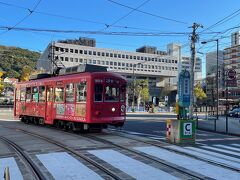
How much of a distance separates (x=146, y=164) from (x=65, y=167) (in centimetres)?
226

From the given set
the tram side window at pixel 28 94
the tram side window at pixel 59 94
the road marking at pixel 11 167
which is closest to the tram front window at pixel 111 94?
the tram side window at pixel 59 94

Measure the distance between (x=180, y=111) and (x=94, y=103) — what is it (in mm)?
4066

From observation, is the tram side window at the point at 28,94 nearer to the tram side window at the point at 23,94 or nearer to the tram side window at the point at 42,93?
the tram side window at the point at 23,94

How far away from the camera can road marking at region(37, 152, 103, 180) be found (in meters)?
9.16

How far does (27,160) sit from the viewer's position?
36.9 ft

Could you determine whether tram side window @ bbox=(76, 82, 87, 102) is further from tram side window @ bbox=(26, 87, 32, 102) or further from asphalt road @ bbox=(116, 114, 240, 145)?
tram side window @ bbox=(26, 87, 32, 102)

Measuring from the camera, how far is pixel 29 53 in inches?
4141

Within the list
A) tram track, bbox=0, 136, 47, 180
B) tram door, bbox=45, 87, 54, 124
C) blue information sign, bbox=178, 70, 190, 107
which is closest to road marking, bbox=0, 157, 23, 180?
tram track, bbox=0, 136, 47, 180

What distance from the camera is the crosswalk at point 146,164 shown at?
9.38m

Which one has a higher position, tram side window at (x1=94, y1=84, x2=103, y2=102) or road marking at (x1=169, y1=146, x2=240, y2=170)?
tram side window at (x1=94, y1=84, x2=103, y2=102)

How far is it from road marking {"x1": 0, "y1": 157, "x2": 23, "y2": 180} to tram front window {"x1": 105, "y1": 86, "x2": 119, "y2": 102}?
7951 millimetres

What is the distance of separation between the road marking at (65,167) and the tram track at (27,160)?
0.95 feet

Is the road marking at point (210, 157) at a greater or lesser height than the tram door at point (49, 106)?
lesser

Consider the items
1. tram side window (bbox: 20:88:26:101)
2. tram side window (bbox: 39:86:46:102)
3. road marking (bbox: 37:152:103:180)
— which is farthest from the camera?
tram side window (bbox: 20:88:26:101)
